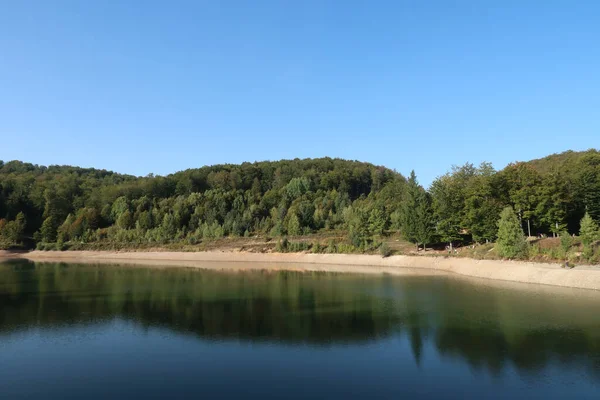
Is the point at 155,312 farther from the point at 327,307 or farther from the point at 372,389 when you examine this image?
the point at 372,389

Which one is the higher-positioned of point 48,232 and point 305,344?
point 48,232

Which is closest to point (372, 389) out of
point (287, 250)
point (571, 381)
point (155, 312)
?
point (571, 381)

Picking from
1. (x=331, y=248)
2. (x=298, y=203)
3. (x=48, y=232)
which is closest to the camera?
(x=331, y=248)

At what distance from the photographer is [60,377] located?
1727 cm

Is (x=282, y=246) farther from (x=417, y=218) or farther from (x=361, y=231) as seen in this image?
(x=417, y=218)

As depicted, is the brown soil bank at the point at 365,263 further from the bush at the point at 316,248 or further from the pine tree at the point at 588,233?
the pine tree at the point at 588,233

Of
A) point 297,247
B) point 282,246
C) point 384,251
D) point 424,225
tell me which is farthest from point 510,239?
point 282,246

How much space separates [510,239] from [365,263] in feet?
73.2

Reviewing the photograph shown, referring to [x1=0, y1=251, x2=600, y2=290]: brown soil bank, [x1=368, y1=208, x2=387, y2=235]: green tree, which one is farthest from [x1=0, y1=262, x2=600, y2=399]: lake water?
[x1=368, y1=208, x2=387, y2=235]: green tree

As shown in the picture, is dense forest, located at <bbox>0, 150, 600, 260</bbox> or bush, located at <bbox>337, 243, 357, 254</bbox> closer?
dense forest, located at <bbox>0, 150, 600, 260</bbox>

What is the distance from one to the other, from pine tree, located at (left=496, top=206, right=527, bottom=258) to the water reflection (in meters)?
7.00

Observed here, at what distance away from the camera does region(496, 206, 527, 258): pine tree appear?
43781 millimetres

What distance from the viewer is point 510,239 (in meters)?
44.6

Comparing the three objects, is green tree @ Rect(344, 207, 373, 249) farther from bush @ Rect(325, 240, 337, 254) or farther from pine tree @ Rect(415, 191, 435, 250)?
pine tree @ Rect(415, 191, 435, 250)
